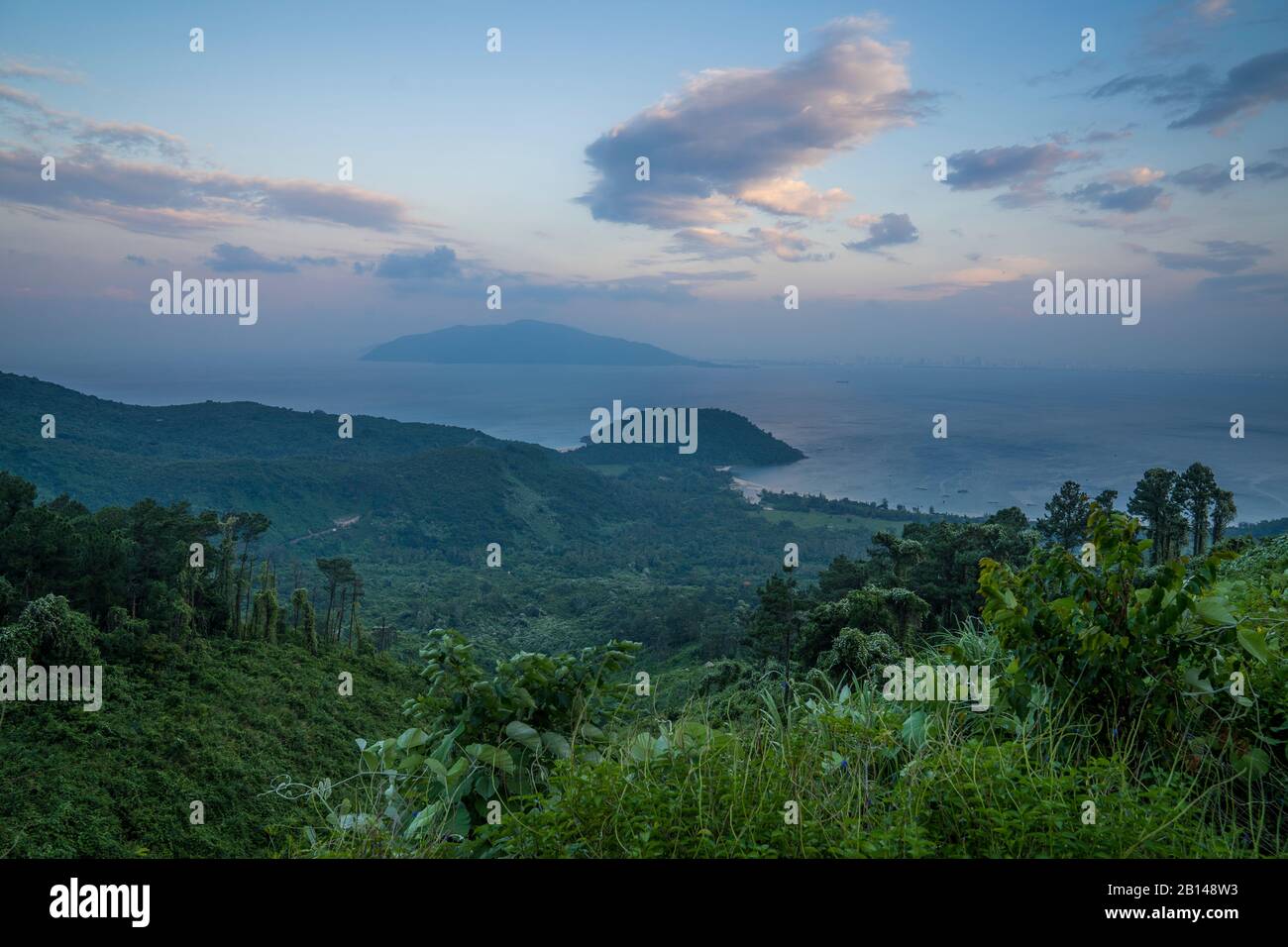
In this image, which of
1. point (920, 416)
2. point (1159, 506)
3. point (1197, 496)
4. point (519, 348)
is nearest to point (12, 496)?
point (1159, 506)

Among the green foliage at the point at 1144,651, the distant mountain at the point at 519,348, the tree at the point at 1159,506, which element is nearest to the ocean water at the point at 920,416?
the tree at the point at 1159,506

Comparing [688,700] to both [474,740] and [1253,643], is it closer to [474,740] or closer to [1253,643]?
[474,740]

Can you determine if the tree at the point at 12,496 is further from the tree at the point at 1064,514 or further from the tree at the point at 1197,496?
the tree at the point at 1197,496

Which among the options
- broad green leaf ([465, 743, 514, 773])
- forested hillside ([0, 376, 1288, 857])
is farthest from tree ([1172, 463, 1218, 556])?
broad green leaf ([465, 743, 514, 773])

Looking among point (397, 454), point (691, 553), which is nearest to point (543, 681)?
point (691, 553)

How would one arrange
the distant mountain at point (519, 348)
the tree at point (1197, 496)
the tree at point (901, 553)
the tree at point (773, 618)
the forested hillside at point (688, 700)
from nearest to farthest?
1. the forested hillside at point (688, 700)
2. the tree at point (1197, 496)
3. the tree at point (773, 618)
4. the tree at point (901, 553)
5. the distant mountain at point (519, 348)
